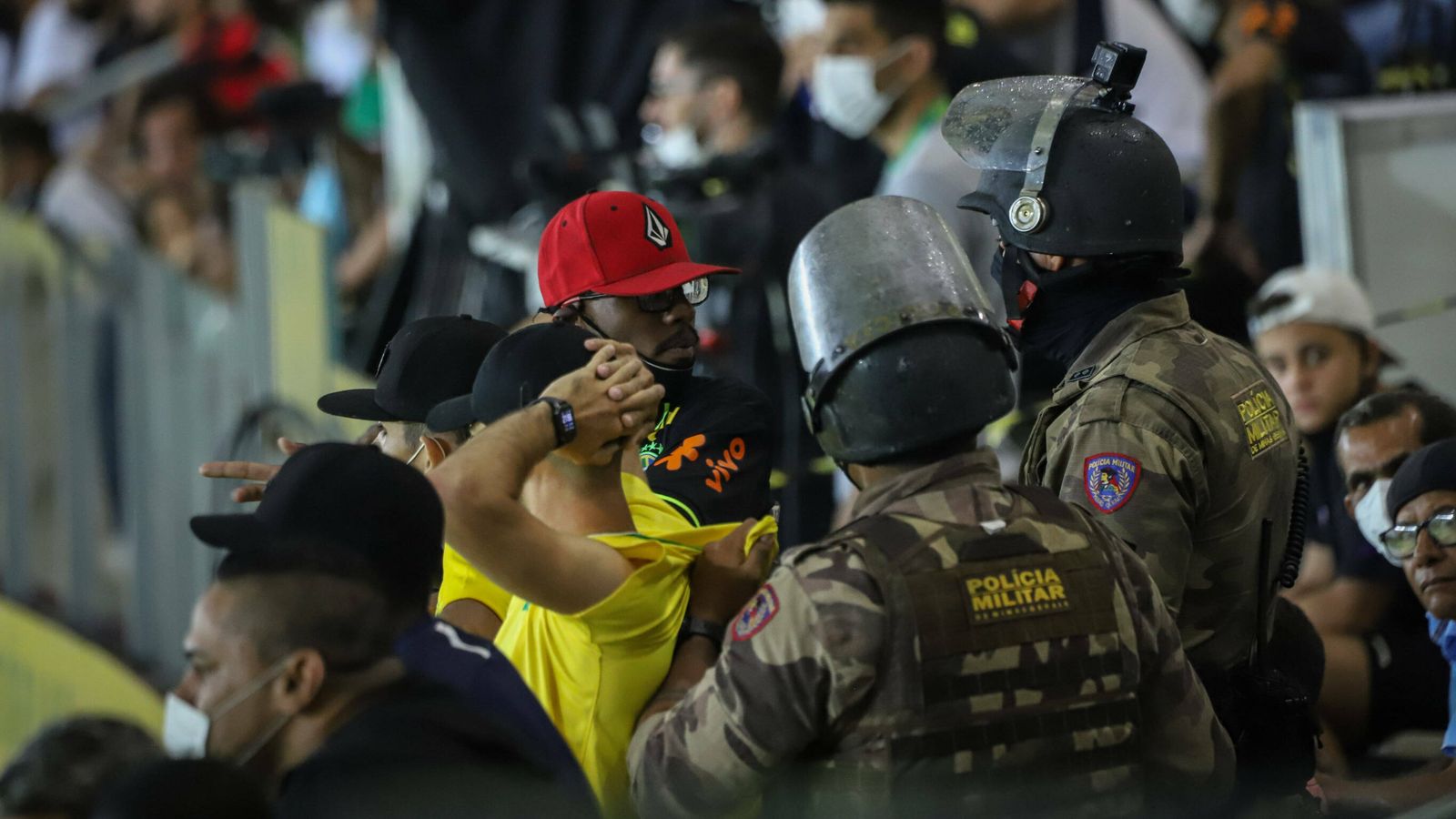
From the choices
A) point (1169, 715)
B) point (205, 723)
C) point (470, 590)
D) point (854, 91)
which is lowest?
point (470, 590)

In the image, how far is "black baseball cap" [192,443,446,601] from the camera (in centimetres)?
230

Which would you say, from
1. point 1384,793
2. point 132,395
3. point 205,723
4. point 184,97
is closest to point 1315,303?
point 1384,793

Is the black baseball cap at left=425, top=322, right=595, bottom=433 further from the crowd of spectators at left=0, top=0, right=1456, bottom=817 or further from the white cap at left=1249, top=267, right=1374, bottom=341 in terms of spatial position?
the white cap at left=1249, top=267, right=1374, bottom=341

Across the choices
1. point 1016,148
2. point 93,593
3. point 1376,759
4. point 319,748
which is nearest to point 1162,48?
point 1376,759

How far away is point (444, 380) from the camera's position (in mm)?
3205

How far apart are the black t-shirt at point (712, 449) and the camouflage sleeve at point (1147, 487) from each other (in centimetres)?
80

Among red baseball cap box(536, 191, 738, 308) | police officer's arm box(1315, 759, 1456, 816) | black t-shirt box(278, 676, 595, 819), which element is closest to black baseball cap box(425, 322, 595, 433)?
Result: black t-shirt box(278, 676, 595, 819)

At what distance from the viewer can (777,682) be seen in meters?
2.27

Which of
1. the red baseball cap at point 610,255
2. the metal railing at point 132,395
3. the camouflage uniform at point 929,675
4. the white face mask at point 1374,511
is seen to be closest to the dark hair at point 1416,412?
the white face mask at point 1374,511

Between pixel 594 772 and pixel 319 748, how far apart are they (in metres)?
0.61

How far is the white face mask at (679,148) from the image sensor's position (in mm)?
6859

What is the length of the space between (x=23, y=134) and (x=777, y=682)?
8.44m

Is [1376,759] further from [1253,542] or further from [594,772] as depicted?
[594,772]

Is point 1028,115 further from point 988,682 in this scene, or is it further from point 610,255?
point 988,682
